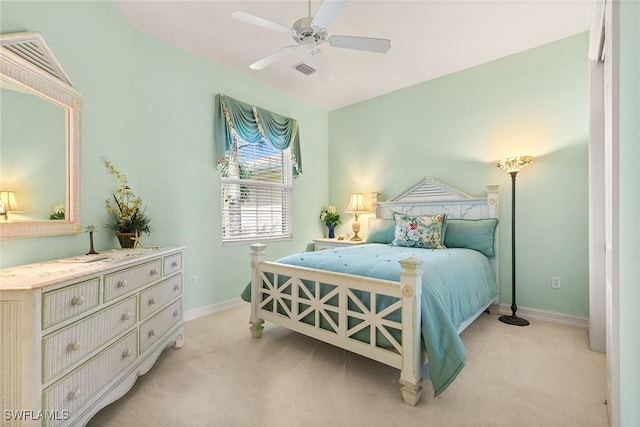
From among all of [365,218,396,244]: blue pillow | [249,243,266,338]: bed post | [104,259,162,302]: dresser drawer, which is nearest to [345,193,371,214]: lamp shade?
[365,218,396,244]: blue pillow

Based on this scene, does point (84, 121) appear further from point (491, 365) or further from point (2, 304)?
point (491, 365)

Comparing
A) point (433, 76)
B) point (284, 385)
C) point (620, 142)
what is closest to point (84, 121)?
point (284, 385)

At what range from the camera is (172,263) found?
7.61ft

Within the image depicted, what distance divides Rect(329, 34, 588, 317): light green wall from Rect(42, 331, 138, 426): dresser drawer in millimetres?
3472

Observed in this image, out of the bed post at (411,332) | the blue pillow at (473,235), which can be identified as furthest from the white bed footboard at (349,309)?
the blue pillow at (473,235)

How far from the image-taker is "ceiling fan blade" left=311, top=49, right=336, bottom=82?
7.32 feet

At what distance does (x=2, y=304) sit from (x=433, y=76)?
428cm

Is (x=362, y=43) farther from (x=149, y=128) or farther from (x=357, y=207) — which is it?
(x=357, y=207)

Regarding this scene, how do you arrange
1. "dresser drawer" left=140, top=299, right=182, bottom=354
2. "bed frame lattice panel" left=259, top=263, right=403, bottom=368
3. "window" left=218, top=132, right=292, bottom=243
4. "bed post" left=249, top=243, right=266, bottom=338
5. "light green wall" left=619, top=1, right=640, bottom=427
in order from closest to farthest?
"light green wall" left=619, top=1, right=640, bottom=427
"bed frame lattice panel" left=259, top=263, right=403, bottom=368
"dresser drawer" left=140, top=299, right=182, bottom=354
"bed post" left=249, top=243, right=266, bottom=338
"window" left=218, top=132, right=292, bottom=243

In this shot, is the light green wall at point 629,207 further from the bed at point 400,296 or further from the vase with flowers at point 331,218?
the vase with flowers at point 331,218

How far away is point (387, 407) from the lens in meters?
1.68

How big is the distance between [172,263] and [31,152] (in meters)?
1.11

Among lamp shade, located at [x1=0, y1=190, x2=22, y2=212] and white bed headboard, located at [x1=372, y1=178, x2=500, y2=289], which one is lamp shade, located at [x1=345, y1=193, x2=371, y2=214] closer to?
white bed headboard, located at [x1=372, y1=178, x2=500, y2=289]

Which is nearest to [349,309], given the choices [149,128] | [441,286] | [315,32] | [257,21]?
[441,286]
